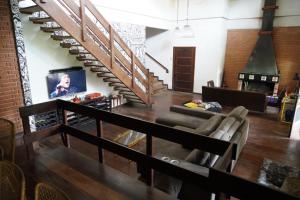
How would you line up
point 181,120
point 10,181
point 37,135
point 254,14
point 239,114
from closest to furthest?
point 10,181, point 37,135, point 239,114, point 181,120, point 254,14

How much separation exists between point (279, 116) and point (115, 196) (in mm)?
5645

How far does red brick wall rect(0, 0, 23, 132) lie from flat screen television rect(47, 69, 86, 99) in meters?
0.73

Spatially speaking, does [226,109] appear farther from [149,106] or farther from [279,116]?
[149,106]

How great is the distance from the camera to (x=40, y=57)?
4379mm

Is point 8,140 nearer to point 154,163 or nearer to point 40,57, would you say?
point 154,163

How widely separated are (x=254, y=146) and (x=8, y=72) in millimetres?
4936

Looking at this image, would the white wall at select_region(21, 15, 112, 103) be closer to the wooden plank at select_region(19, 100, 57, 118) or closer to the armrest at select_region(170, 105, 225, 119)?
the wooden plank at select_region(19, 100, 57, 118)

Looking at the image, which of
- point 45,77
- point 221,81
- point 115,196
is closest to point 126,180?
point 115,196

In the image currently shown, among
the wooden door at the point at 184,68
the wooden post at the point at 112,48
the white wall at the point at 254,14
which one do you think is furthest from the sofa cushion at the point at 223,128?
the white wall at the point at 254,14

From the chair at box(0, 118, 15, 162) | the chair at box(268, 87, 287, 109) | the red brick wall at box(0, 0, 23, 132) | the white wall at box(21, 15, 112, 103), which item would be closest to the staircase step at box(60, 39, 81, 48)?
the white wall at box(21, 15, 112, 103)

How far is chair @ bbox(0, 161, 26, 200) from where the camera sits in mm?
1358

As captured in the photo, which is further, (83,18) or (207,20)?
(207,20)

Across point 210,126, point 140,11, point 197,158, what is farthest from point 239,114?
point 140,11

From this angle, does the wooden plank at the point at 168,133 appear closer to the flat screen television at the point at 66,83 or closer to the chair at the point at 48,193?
the chair at the point at 48,193
